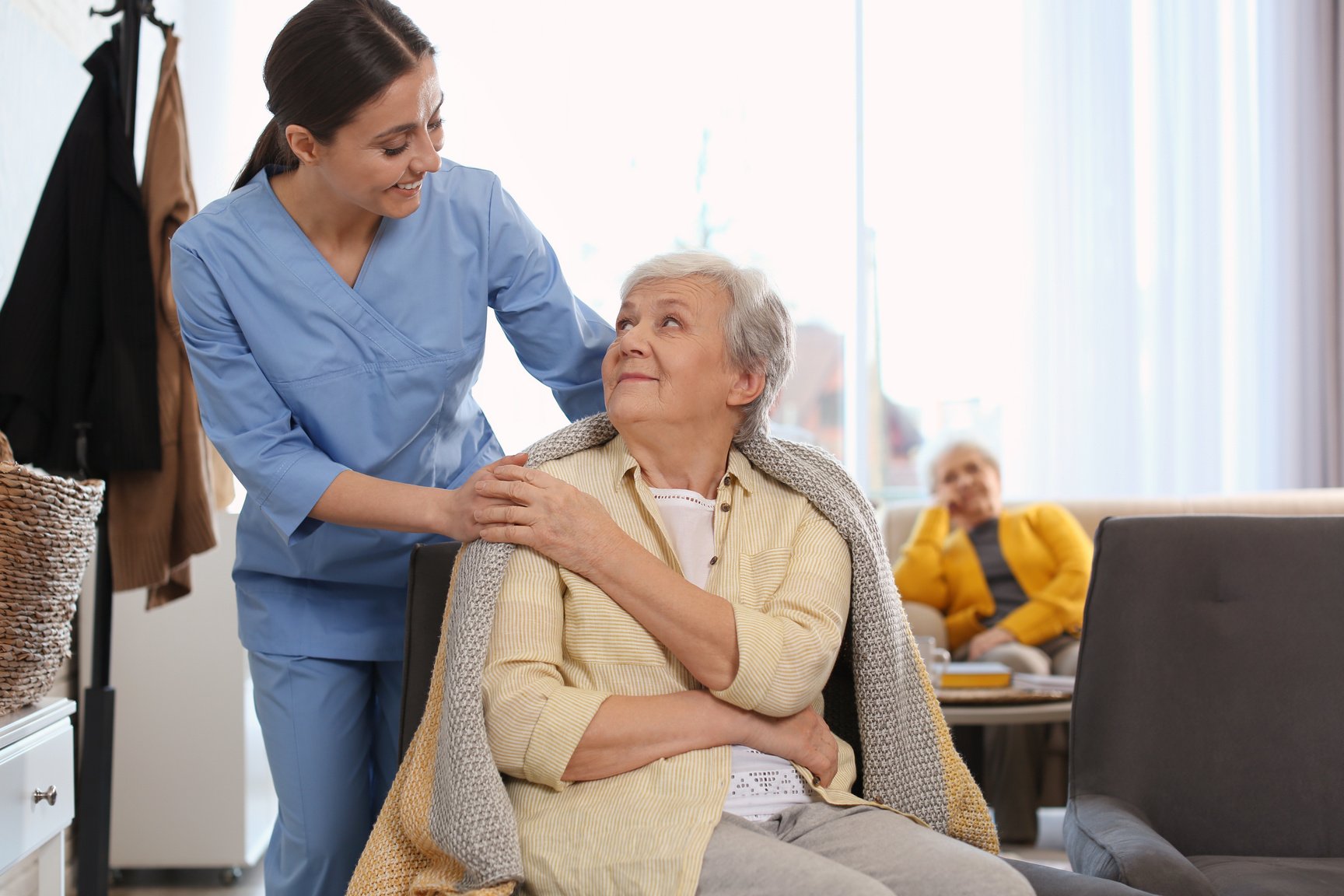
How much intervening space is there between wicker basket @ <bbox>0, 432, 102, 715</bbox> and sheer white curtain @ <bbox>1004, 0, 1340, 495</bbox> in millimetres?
3428

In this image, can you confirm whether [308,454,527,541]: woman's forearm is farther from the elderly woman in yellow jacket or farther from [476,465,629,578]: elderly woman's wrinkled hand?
the elderly woman in yellow jacket

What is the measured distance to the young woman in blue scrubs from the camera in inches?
53.2

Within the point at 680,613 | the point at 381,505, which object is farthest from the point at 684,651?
the point at 381,505

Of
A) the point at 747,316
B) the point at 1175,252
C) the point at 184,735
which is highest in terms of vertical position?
the point at 1175,252

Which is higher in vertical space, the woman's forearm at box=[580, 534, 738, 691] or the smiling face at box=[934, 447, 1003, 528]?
the smiling face at box=[934, 447, 1003, 528]

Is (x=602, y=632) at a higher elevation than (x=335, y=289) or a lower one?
lower

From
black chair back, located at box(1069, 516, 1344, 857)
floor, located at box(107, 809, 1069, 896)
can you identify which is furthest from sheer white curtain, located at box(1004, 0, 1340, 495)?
black chair back, located at box(1069, 516, 1344, 857)

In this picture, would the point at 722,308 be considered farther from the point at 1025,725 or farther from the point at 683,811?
the point at 1025,725

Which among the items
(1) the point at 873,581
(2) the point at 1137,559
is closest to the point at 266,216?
(1) the point at 873,581

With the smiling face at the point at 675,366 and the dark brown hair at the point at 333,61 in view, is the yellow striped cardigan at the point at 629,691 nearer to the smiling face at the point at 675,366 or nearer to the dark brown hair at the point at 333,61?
the smiling face at the point at 675,366

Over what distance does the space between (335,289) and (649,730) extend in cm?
66

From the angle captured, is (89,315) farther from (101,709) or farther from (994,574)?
(994,574)

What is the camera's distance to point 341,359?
4.79 feet

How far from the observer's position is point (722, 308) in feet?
4.95
